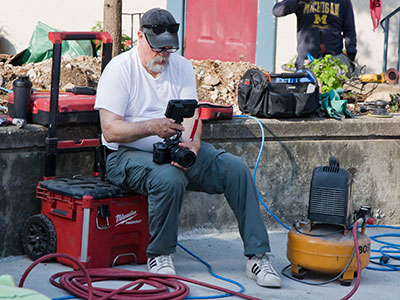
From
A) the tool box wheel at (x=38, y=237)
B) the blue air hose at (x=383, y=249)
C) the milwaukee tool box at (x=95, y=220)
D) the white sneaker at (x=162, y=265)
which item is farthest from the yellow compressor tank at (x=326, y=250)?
the tool box wheel at (x=38, y=237)

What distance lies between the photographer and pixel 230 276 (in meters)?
4.41

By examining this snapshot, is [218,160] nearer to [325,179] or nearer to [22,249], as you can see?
[325,179]

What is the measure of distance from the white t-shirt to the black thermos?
0.50 metres

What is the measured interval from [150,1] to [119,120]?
5.31 meters

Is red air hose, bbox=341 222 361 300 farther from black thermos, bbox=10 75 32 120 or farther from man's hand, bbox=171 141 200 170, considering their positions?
black thermos, bbox=10 75 32 120

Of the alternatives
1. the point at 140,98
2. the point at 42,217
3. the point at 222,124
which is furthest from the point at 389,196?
the point at 42,217

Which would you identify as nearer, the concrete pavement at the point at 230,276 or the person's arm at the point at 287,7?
the concrete pavement at the point at 230,276

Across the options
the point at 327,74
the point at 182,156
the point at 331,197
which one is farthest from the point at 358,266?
the point at 327,74

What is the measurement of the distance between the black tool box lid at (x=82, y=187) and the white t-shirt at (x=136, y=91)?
25 centimetres

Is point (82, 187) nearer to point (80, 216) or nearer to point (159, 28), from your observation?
point (80, 216)

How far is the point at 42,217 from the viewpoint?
4434mm

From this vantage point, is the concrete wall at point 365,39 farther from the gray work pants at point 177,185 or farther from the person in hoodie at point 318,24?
the gray work pants at point 177,185

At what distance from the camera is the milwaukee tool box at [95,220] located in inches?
167

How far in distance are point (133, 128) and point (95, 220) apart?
573 mm
